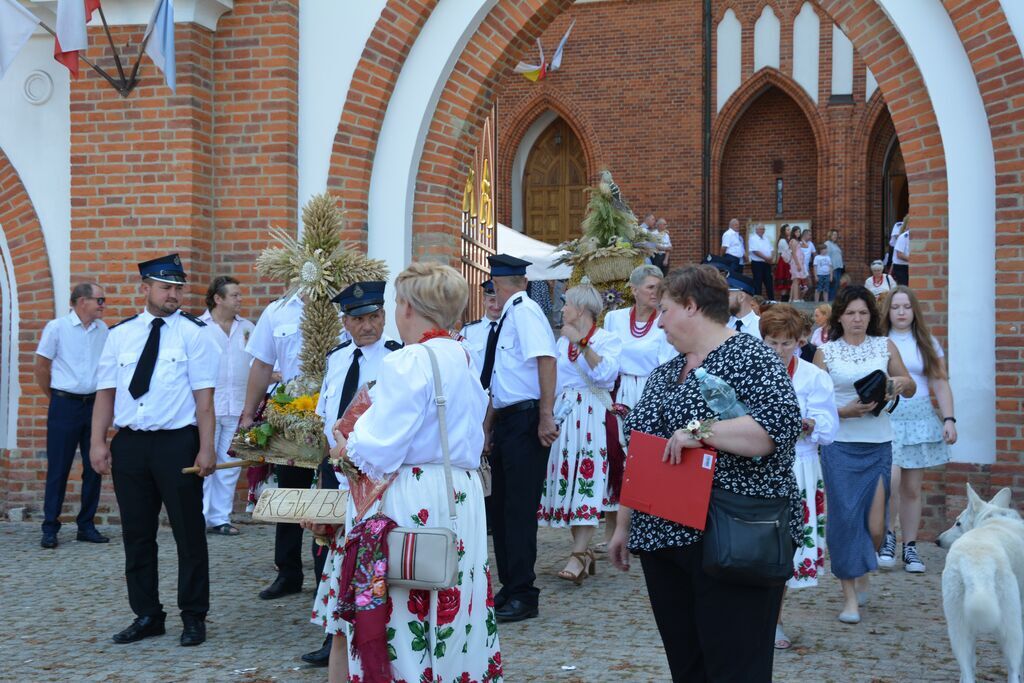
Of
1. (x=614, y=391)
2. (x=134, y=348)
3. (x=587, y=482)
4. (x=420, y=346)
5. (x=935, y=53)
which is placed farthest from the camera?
(x=935, y=53)

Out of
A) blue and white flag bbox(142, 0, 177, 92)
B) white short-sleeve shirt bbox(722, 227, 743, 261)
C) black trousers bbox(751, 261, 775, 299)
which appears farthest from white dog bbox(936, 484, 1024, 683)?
black trousers bbox(751, 261, 775, 299)

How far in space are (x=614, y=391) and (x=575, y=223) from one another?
19358 millimetres

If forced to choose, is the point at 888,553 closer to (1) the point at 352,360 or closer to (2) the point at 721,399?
(1) the point at 352,360

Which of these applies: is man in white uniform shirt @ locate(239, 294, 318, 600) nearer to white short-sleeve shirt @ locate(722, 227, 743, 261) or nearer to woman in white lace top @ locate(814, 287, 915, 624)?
woman in white lace top @ locate(814, 287, 915, 624)

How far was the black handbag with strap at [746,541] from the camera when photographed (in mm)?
3488

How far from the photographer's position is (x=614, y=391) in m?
8.66

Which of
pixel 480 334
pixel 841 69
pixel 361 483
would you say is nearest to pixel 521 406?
pixel 480 334

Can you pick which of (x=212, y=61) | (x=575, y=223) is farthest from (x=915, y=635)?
(x=575, y=223)

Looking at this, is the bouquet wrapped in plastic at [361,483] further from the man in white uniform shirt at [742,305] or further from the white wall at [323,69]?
the white wall at [323,69]

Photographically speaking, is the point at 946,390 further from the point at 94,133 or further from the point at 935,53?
the point at 94,133

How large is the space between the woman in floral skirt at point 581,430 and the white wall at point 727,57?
19.0 m

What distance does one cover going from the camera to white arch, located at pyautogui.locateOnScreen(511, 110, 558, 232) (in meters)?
28.0

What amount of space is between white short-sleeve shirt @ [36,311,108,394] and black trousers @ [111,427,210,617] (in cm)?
343

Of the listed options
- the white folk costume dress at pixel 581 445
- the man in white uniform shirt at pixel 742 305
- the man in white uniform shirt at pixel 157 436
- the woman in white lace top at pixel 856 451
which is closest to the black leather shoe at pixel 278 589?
the man in white uniform shirt at pixel 157 436
